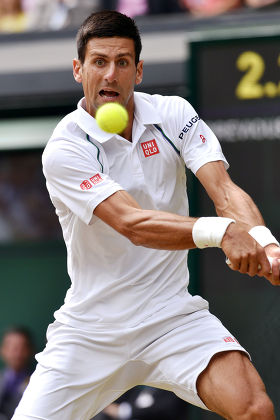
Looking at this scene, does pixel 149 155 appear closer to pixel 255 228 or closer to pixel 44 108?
pixel 255 228

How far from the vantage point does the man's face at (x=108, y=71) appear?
479cm

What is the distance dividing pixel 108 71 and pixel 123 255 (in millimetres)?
823

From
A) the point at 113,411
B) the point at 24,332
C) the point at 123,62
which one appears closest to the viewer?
the point at 123,62

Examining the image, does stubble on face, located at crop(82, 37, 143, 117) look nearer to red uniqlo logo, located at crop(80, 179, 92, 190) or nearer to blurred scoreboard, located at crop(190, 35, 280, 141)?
red uniqlo logo, located at crop(80, 179, 92, 190)

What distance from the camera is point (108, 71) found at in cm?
479

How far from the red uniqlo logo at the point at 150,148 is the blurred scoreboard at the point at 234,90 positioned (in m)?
2.22

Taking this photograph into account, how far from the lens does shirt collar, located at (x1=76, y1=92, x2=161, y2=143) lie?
4.79 meters

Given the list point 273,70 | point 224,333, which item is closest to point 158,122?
point 224,333

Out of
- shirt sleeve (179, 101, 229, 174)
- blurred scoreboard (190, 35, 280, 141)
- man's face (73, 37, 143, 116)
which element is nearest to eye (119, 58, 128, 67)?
man's face (73, 37, 143, 116)

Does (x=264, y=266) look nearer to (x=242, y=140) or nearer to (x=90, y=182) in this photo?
(x=90, y=182)

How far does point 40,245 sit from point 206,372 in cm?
585

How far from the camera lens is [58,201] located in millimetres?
4848

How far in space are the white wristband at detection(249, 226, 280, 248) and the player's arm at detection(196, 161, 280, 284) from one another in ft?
0.06

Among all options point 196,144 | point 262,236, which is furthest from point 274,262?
point 196,144
